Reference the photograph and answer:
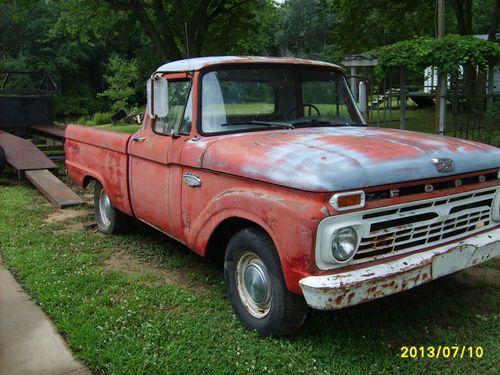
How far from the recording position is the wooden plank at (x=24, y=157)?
8680 millimetres

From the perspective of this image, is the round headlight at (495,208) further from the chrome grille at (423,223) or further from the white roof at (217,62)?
the white roof at (217,62)

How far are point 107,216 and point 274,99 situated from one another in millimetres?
2681

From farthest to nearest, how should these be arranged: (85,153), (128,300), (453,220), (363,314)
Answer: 1. (85,153)
2. (128,300)
3. (363,314)
4. (453,220)

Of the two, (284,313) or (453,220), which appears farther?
(453,220)

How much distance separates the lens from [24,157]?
357 inches

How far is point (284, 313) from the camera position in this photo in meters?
3.20

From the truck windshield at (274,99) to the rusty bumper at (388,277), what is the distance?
153 cm

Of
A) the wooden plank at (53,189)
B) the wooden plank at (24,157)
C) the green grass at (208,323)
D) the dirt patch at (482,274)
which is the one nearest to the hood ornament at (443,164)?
the green grass at (208,323)

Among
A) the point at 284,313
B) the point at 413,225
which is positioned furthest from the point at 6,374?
the point at 413,225

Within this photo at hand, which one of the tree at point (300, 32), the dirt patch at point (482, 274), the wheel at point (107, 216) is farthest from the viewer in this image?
the tree at point (300, 32)

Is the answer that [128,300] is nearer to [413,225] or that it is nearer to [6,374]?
[6,374]

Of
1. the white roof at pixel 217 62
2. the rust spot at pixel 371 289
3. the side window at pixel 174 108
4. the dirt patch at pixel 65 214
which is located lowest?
the dirt patch at pixel 65 214

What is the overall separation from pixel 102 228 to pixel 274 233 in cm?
354
